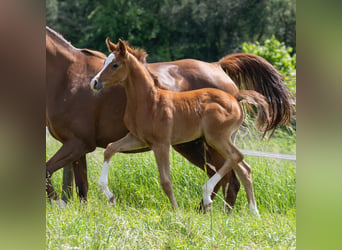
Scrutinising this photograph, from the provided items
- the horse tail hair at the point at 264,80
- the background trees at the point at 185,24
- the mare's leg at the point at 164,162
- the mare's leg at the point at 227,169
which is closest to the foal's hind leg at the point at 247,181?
the mare's leg at the point at 227,169

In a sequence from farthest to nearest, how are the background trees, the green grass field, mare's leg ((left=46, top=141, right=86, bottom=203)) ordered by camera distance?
the background trees < mare's leg ((left=46, top=141, right=86, bottom=203)) < the green grass field

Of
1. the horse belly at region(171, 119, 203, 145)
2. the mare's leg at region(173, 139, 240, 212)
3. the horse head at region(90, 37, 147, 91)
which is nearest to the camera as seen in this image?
the horse head at region(90, 37, 147, 91)

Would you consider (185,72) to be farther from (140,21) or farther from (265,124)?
(140,21)

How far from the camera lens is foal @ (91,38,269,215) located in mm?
4449

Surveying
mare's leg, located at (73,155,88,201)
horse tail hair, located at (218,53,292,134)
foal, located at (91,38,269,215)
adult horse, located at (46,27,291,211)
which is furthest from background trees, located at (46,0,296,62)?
foal, located at (91,38,269,215)

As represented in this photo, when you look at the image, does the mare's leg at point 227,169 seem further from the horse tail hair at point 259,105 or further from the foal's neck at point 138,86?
the foal's neck at point 138,86

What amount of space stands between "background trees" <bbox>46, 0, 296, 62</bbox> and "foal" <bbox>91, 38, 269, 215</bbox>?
29.2 ft

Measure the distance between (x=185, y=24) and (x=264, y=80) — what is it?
8.74 metres

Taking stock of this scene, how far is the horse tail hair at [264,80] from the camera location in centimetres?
515

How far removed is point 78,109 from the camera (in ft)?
15.9

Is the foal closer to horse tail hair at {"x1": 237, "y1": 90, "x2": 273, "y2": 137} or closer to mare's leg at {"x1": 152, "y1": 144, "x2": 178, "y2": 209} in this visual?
mare's leg at {"x1": 152, "y1": 144, "x2": 178, "y2": 209}

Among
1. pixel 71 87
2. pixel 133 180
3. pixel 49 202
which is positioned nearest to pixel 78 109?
pixel 71 87

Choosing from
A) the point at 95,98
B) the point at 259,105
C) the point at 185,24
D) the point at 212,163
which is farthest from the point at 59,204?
the point at 185,24
